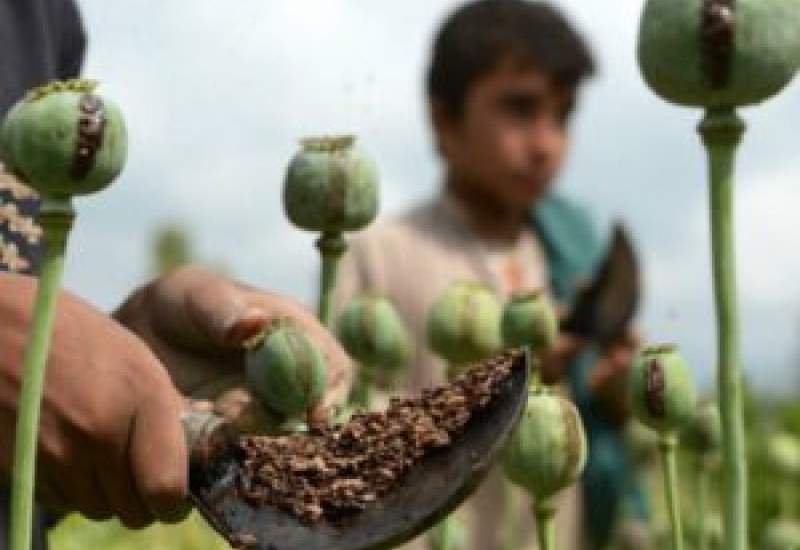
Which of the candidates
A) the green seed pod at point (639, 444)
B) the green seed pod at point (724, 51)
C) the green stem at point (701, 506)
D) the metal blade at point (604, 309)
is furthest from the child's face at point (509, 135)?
the green seed pod at point (724, 51)

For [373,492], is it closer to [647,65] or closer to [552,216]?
[647,65]

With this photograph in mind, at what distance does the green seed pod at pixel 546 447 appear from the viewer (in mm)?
813

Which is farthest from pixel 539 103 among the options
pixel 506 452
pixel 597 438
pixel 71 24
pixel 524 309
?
pixel 506 452

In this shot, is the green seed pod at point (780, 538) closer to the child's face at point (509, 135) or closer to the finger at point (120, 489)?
the finger at point (120, 489)

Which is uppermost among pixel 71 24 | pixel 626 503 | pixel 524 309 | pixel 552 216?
pixel 71 24

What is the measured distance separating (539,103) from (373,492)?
1.91 metres

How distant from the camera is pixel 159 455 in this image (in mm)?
692

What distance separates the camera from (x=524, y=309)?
3.51 ft

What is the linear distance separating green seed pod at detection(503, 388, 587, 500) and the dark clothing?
0.30 meters

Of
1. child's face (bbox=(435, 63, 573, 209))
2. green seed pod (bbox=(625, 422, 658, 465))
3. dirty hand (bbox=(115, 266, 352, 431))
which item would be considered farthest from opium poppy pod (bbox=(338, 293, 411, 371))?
child's face (bbox=(435, 63, 573, 209))

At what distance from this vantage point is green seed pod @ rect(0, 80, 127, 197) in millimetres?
618

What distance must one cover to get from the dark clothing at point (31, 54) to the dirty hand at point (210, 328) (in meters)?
0.07

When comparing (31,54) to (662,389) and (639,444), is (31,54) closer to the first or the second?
(662,389)

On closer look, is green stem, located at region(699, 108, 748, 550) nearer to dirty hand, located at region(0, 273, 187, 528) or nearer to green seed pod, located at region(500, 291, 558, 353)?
dirty hand, located at region(0, 273, 187, 528)
